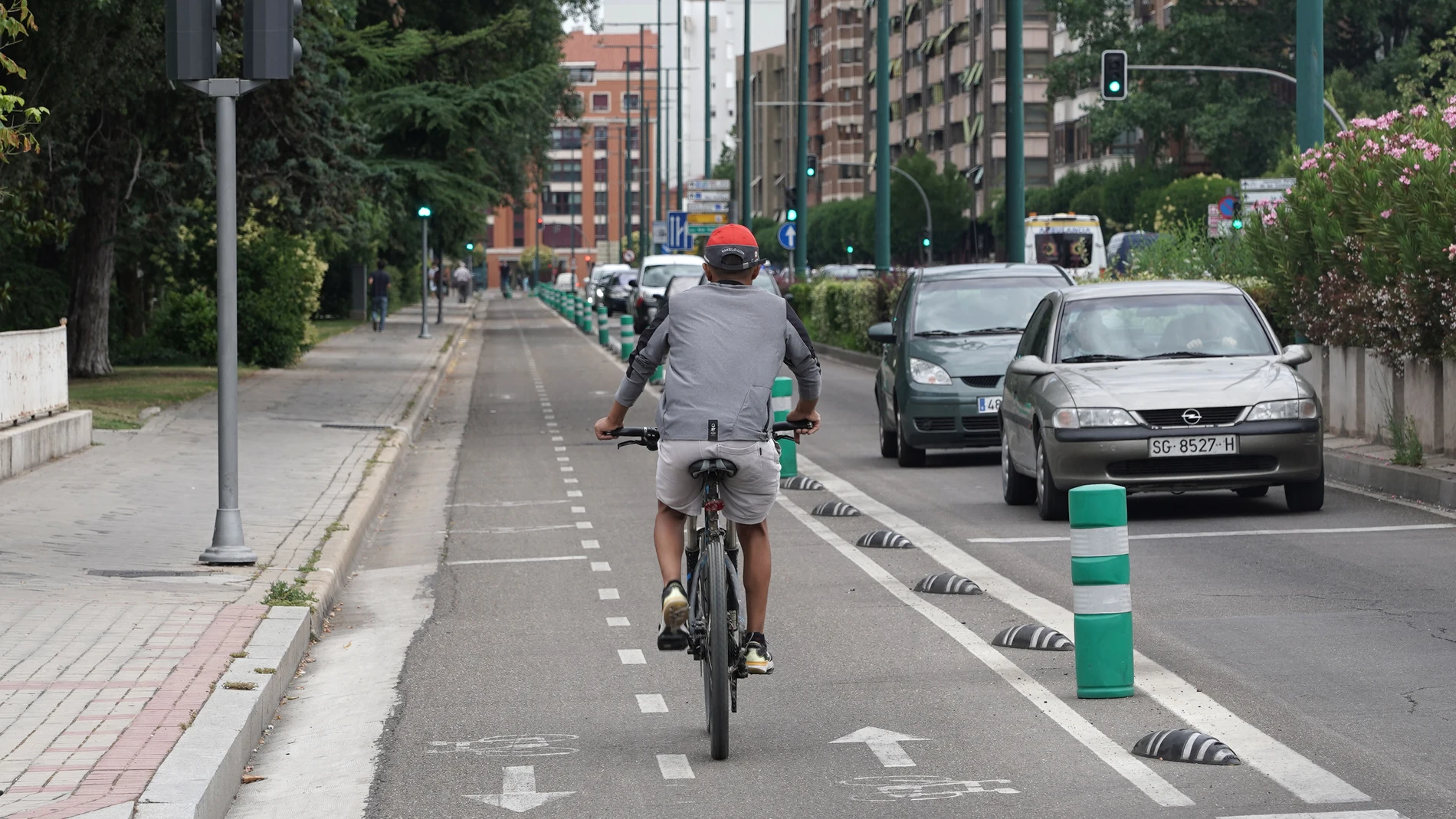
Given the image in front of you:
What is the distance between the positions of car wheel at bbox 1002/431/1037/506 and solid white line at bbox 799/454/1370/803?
7.61 ft

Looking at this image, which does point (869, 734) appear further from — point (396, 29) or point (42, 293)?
point (396, 29)

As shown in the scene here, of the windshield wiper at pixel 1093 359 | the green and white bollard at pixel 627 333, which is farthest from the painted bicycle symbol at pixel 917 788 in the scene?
the green and white bollard at pixel 627 333

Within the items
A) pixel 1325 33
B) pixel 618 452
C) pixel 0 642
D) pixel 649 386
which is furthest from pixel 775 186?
pixel 0 642

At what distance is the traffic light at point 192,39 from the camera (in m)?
11.3

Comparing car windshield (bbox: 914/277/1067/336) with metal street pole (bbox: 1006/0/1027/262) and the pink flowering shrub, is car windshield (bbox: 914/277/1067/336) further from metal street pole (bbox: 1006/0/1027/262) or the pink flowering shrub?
metal street pole (bbox: 1006/0/1027/262)

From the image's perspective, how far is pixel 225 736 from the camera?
6.77 metres

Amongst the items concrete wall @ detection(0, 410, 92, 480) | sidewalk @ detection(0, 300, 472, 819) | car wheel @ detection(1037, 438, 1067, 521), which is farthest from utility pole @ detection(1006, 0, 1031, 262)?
car wheel @ detection(1037, 438, 1067, 521)

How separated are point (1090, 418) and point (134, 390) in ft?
53.5

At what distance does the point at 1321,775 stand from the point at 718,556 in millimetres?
1934

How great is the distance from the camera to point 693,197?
65.8m

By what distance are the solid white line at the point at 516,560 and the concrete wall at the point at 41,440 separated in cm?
516

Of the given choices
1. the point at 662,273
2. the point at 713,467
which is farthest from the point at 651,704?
the point at 662,273

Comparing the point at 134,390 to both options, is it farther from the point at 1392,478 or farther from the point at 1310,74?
the point at 1392,478

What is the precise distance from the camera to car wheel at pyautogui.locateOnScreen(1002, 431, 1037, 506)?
48.5 feet
